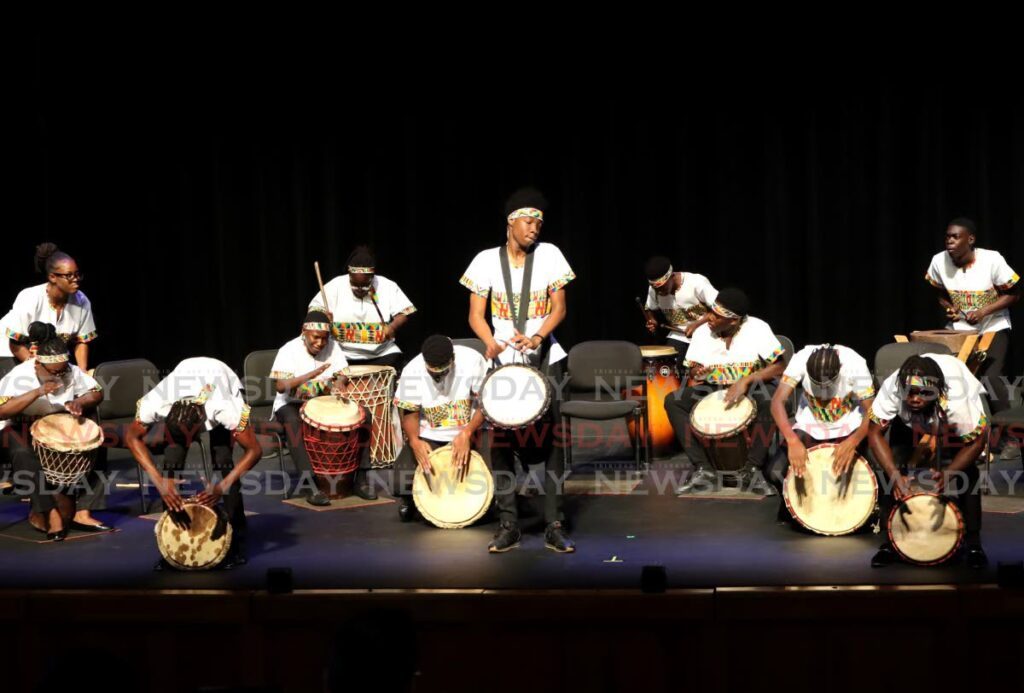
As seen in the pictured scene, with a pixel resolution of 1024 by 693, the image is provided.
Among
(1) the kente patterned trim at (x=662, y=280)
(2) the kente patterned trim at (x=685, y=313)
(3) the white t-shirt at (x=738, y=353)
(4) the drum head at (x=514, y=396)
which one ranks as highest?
(1) the kente patterned trim at (x=662, y=280)

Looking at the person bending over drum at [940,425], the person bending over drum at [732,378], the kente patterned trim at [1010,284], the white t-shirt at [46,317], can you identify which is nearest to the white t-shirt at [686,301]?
the person bending over drum at [732,378]

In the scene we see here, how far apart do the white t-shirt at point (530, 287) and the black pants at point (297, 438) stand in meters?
1.05

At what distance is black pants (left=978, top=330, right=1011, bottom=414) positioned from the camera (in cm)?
737

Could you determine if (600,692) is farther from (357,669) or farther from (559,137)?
(559,137)

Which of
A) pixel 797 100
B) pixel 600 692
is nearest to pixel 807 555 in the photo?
pixel 600 692

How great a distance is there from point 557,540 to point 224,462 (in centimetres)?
171

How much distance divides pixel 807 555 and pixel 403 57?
5137 millimetres

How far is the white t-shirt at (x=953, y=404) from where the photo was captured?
5.41 metres

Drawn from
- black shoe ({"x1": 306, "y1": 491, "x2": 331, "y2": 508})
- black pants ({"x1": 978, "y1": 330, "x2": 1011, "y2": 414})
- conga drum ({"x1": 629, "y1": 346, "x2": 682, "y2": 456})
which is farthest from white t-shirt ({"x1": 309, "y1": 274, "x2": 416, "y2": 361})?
black pants ({"x1": 978, "y1": 330, "x2": 1011, "y2": 414})

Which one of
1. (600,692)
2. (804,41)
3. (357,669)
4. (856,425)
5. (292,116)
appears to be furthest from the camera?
(292,116)

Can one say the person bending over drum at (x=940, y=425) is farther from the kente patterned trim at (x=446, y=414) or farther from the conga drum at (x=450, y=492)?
the kente patterned trim at (x=446, y=414)

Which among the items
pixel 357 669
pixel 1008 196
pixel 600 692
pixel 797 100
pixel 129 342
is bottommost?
pixel 600 692

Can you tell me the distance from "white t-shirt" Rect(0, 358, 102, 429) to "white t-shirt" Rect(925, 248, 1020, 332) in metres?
5.00

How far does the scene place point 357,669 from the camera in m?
2.48
